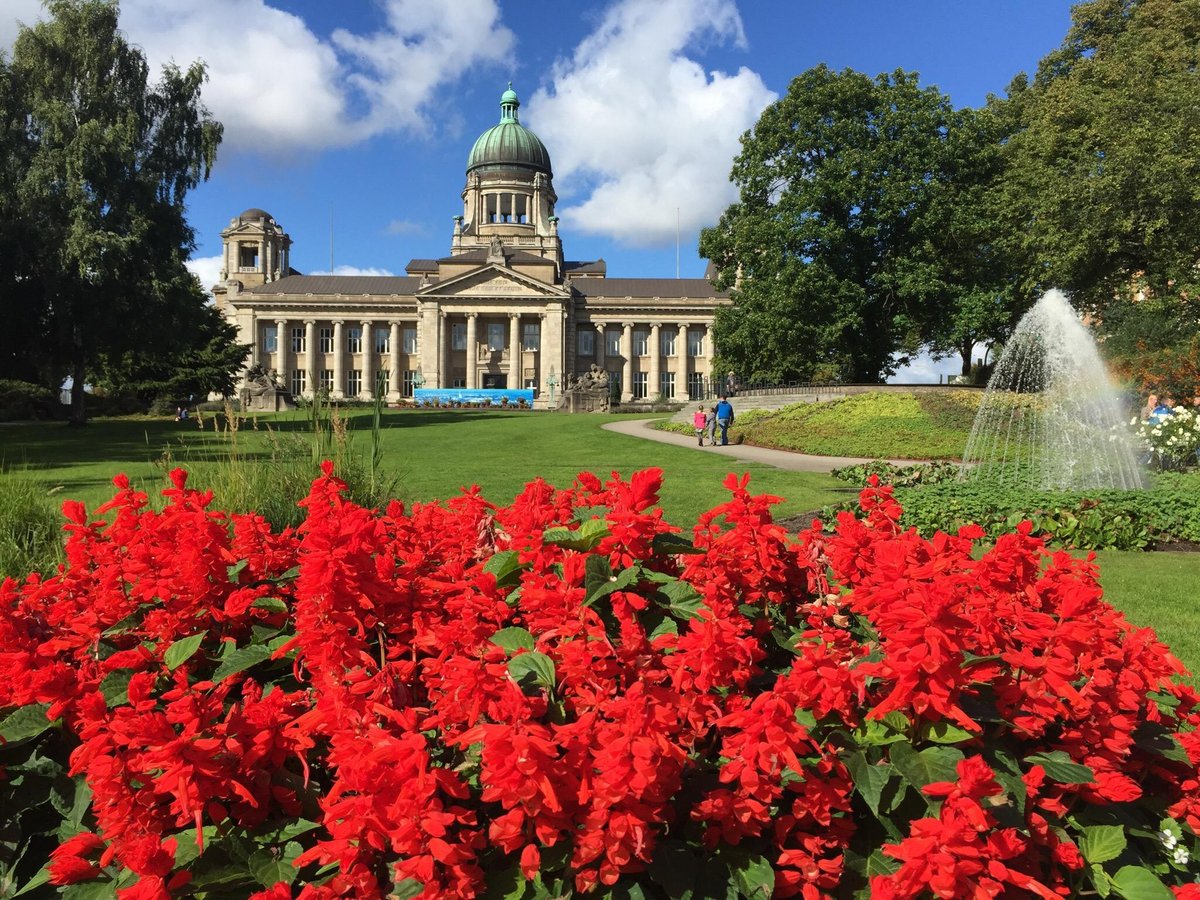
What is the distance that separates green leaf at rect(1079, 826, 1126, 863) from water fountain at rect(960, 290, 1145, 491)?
10.3 m

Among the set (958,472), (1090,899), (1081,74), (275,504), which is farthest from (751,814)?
(1081,74)

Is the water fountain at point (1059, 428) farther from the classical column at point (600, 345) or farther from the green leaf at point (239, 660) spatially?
the classical column at point (600, 345)

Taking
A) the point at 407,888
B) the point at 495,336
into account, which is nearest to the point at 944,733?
the point at 407,888

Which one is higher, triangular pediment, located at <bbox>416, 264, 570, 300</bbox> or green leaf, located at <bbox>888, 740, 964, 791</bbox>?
triangular pediment, located at <bbox>416, 264, 570, 300</bbox>

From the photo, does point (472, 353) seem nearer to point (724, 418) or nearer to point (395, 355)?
point (395, 355)

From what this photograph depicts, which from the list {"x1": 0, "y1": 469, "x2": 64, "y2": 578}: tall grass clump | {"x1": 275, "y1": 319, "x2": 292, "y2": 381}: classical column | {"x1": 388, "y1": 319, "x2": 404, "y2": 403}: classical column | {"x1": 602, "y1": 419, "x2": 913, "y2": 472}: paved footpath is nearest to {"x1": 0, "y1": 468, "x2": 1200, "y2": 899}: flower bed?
{"x1": 0, "y1": 469, "x2": 64, "y2": 578}: tall grass clump

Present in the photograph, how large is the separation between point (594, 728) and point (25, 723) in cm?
152

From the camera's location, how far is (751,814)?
5.50 feet

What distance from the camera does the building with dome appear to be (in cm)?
7919

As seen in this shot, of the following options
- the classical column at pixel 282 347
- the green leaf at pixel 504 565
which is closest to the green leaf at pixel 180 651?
the green leaf at pixel 504 565

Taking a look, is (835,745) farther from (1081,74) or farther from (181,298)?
(1081,74)

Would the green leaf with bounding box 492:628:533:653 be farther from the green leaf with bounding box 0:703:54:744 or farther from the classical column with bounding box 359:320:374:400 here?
the classical column with bounding box 359:320:374:400

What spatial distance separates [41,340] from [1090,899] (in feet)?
120

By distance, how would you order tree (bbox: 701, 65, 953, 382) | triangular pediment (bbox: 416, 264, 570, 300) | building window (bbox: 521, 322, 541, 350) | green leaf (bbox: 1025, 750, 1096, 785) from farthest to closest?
1. building window (bbox: 521, 322, 541, 350)
2. triangular pediment (bbox: 416, 264, 570, 300)
3. tree (bbox: 701, 65, 953, 382)
4. green leaf (bbox: 1025, 750, 1096, 785)
